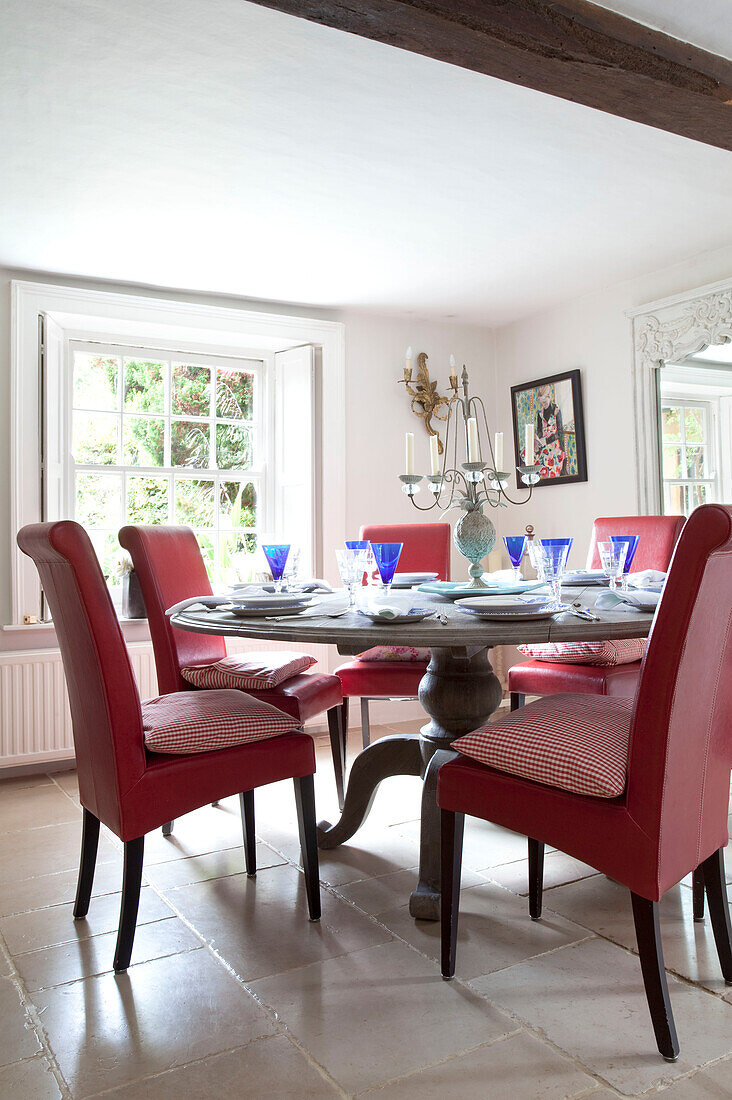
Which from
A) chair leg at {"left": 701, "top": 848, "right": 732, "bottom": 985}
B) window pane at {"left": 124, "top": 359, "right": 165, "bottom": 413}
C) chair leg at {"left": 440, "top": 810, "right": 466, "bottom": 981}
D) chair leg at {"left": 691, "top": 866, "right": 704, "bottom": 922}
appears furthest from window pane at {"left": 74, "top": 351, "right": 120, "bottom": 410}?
chair leg at {"left": 701, "top": 848, "right": 732, "bottom": 985}

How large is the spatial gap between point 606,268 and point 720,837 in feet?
9.88

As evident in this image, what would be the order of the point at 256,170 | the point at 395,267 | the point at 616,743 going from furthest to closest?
1. the point at 395,267
2. the point at 256,170
3. the point at 616,743

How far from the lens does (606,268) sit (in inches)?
156

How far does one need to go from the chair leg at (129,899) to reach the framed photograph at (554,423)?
119 inches

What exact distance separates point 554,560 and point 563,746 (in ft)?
1.94

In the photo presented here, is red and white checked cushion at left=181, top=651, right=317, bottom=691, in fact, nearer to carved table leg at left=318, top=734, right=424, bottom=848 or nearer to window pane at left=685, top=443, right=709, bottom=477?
carved table leg at left=318, top=734, right=424, bottom=848

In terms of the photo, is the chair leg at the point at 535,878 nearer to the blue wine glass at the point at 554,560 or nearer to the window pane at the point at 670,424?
the blue wine glass at the point at 554,560

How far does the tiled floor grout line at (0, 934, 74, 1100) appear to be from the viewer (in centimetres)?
150

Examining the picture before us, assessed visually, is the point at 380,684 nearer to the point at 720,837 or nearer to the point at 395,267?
the point at 720,837

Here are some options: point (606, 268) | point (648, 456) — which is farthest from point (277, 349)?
point (648, 456)

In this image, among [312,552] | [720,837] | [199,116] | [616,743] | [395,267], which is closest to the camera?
[616,743]

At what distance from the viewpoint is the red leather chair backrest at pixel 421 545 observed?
11.5ft

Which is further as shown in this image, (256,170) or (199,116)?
(256,170)

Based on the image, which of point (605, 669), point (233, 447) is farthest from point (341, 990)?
point (233, 447)
